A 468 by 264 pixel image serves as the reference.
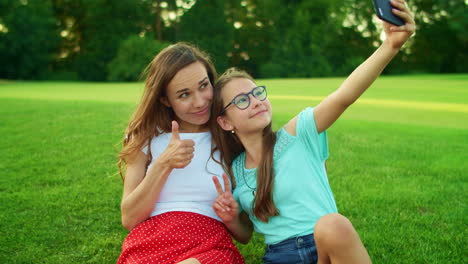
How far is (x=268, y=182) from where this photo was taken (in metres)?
2.09

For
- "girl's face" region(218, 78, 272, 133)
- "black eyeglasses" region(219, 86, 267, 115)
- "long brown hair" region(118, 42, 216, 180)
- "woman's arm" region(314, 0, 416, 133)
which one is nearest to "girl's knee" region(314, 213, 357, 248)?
"woman's arm" region(314, 0, 416, 133)

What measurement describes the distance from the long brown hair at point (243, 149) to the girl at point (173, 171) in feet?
0.18

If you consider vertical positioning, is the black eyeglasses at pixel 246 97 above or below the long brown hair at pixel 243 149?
above

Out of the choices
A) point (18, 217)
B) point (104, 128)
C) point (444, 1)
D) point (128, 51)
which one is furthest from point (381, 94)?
point (128, 51)

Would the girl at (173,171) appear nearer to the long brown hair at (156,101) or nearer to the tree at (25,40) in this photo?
the long brown hair at (156,101)

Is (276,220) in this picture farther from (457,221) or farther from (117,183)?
(117,183)

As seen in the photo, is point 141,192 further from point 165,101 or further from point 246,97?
point 246,97

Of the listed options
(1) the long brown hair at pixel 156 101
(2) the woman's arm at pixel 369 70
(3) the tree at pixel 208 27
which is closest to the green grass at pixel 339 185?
(1) the long brown hair at pixel 156 101

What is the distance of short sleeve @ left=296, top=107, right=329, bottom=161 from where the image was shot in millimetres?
2088

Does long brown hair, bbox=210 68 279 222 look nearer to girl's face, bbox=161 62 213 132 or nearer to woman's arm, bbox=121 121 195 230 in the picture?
girl's face, bbox=161 62 213 132

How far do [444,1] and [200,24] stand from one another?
19612 millimetres

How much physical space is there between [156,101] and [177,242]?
81 cm

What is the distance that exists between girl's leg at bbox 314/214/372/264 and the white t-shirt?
2.31ft

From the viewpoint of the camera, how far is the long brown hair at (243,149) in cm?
210
